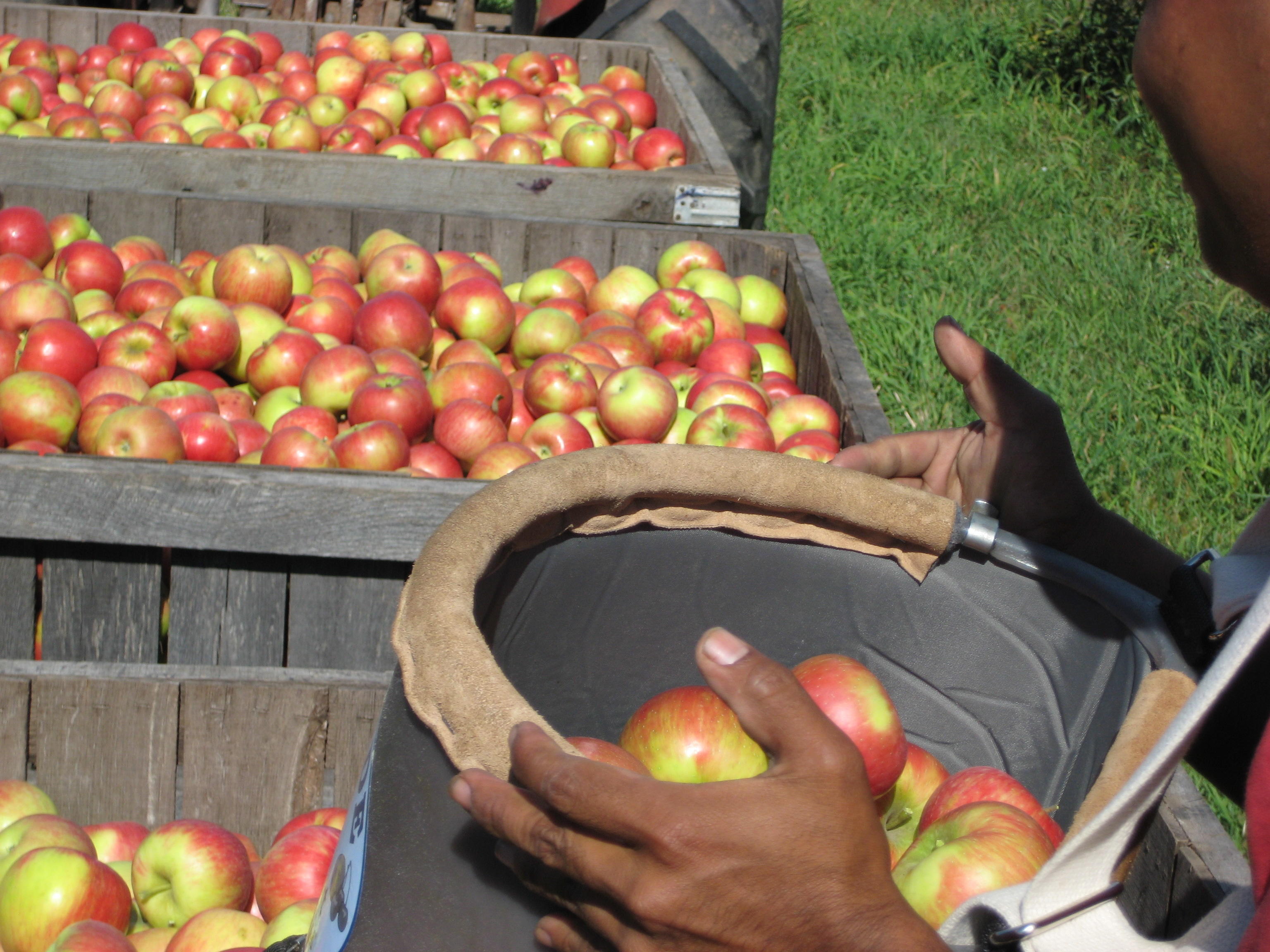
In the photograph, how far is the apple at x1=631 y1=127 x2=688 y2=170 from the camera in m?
3.71

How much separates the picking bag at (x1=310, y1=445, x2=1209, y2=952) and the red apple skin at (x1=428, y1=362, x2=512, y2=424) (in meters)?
1.25

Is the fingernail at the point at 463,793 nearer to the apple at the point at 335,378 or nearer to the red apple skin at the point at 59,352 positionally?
the apple at the point at 335,378

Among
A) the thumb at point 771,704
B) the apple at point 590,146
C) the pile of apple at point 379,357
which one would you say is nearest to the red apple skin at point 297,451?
the pile of apple at point 379,357

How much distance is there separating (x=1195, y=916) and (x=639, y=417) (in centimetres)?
149

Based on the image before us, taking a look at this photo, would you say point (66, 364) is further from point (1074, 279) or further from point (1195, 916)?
point (1074, 279)

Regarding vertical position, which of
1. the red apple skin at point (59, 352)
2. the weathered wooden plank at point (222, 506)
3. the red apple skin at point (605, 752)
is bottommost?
the red apple skin at point (59, 352)

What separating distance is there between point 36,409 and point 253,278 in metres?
0.70

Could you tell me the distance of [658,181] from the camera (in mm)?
3135

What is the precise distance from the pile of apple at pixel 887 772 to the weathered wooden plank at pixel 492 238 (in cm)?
210

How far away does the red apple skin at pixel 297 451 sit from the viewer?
2.10 m

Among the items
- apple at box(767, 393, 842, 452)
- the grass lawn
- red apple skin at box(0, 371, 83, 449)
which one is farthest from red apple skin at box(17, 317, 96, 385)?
the grass lawn

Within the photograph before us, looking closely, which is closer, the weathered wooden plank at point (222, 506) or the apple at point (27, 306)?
the weathered wooden plank at point (222, 506)

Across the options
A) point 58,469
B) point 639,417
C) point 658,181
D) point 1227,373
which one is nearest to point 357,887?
point 58,469

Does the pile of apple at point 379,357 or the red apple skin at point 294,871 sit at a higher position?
the pile of apple at point 379,357
